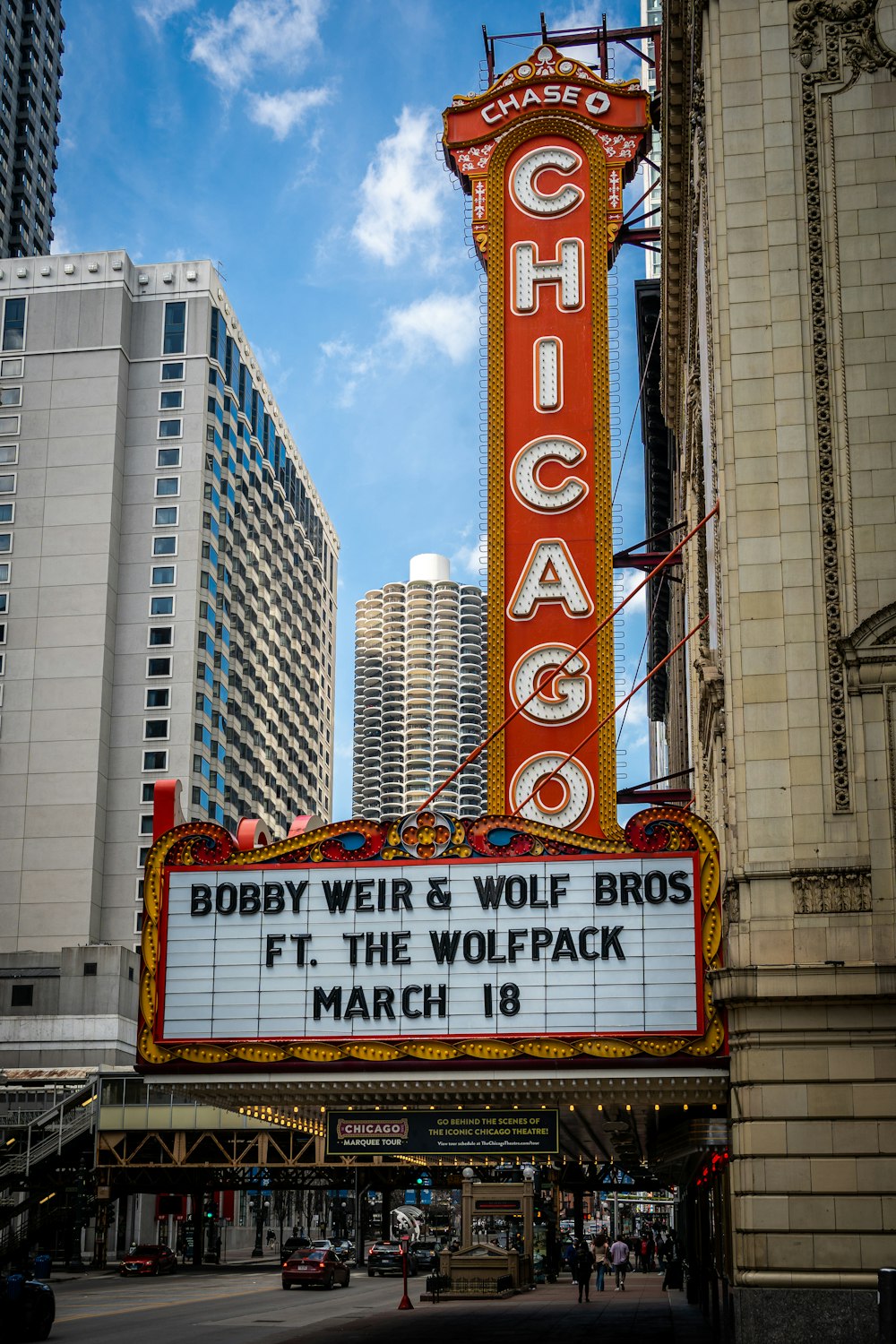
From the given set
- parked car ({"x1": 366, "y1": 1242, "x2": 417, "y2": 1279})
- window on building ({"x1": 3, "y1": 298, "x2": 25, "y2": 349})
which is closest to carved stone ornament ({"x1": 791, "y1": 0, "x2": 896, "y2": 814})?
parked car ({"x1": 366, "y1": 1242, "x2": 417, "y2": 1279})

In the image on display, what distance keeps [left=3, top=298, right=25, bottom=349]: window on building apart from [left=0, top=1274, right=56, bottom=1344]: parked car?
327 feet

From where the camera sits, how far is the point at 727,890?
925 inches

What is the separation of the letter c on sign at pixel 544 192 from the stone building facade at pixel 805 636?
10824 millimetres

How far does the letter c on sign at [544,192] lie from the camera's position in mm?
37500

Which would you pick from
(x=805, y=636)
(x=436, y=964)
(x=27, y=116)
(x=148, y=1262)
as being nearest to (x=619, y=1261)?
(x=148, y=1262)

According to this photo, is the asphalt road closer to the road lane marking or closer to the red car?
the road lane marking

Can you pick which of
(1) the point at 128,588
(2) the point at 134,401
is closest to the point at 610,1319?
(1) the point at 128,588

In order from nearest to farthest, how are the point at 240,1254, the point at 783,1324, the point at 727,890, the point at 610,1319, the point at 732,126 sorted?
the point at 783,1324
the point at 727,890
the point at 732,126
the point at 610,1319
the point at 240,1254

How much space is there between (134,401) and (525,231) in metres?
87.0

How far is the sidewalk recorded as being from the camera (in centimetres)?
3045

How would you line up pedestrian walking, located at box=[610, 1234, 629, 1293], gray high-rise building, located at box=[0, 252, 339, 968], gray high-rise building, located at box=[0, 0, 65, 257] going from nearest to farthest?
pedestrian walking, located at box=[610, 1234, 629, 1293] < gray high-rise building, located at box=[0, 252, 339, 968] < gray high-rise building, located at box=[0, 0, 65, 257]

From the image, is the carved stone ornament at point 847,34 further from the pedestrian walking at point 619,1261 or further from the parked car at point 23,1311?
the pedestrian walking at point 619,1261

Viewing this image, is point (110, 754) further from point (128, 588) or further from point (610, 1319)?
point (610, 1319)

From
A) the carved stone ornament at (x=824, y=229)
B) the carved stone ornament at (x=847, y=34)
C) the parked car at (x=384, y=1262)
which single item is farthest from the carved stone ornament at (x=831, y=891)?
the parked car at (x=384, y=1262)
